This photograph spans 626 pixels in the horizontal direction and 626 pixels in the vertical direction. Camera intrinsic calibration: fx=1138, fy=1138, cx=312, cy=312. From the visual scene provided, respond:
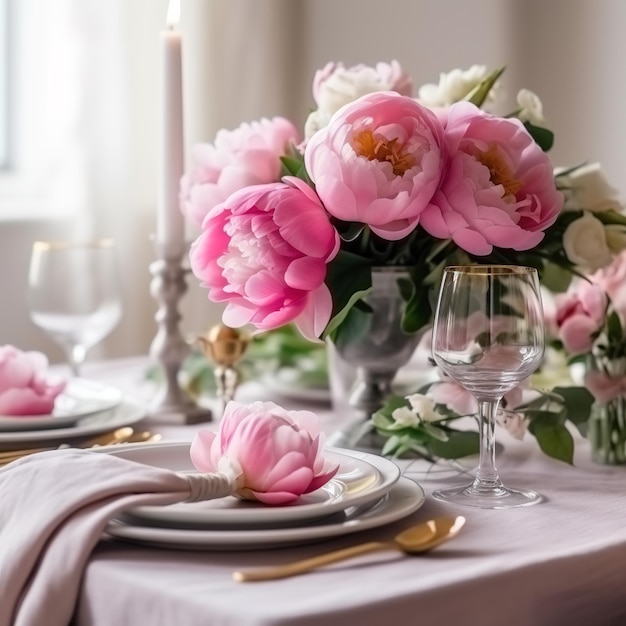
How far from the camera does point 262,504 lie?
800 mm

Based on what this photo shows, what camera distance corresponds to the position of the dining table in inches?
25.1

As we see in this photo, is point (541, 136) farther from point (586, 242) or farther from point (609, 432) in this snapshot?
point (609, 432)

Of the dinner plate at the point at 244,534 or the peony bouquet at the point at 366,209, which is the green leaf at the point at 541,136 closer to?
the peony bouquet at the point at 366,209

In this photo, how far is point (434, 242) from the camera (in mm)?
1059

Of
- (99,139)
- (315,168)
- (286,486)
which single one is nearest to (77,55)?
(99,139)

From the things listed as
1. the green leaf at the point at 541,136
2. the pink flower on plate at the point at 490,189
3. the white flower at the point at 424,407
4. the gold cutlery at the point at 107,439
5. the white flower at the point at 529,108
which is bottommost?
the gold cutlery at the point at 107,439

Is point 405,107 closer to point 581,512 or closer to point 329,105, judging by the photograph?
point 329,105

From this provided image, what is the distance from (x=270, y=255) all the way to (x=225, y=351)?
0.43 metres

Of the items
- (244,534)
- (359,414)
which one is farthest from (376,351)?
(244,534)

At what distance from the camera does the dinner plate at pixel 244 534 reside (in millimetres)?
718

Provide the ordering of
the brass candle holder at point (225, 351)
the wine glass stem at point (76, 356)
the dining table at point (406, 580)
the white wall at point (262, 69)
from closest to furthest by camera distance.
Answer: the dining table at point (406, 580), the brass candle holder at point (225, 351), the wine glass stem at point (76, 356), the white wall at point (262, 69)

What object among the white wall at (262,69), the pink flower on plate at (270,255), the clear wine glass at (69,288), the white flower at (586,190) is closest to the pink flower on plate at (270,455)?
the pink flower on plate at (270,255)

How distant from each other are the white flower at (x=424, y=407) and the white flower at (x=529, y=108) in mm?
297

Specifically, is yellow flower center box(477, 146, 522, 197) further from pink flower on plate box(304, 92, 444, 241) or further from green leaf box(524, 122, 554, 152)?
green leaf box(524, 122, 554, 152)
